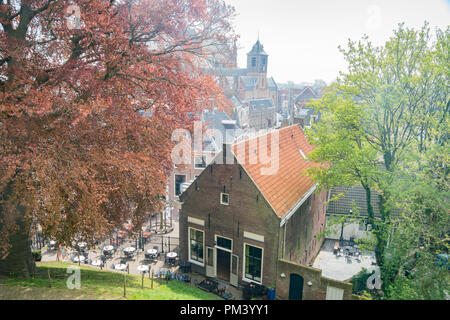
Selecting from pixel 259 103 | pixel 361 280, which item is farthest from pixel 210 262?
pixel 259 103

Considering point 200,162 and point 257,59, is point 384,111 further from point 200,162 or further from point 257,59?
point 257,59

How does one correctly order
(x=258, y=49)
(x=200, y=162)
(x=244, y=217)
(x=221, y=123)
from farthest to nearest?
(x=258, y=49) → (x=221, y=123) → (x=200, y=162) → (x=244, y=217)

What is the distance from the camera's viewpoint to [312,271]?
12.8 meters

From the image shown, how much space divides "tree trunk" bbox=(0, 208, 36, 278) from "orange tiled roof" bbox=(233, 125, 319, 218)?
8597 millimetres

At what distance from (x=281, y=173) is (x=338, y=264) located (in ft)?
28.1

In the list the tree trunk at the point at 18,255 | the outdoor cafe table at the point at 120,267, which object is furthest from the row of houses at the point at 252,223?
the tree trunk at the point at 18,255

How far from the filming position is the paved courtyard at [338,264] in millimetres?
18695

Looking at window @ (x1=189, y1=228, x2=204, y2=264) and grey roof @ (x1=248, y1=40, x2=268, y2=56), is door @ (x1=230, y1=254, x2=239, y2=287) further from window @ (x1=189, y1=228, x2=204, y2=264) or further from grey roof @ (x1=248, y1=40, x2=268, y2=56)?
grey roof @ (x1=248, y1=40, x2=268, y2=56)

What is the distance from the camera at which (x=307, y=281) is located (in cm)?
1293

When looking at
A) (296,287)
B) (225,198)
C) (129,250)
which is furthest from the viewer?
(129,250)

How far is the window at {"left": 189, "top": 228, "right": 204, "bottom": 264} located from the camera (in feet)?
53.2

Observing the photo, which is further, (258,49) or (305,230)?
(258,49)
